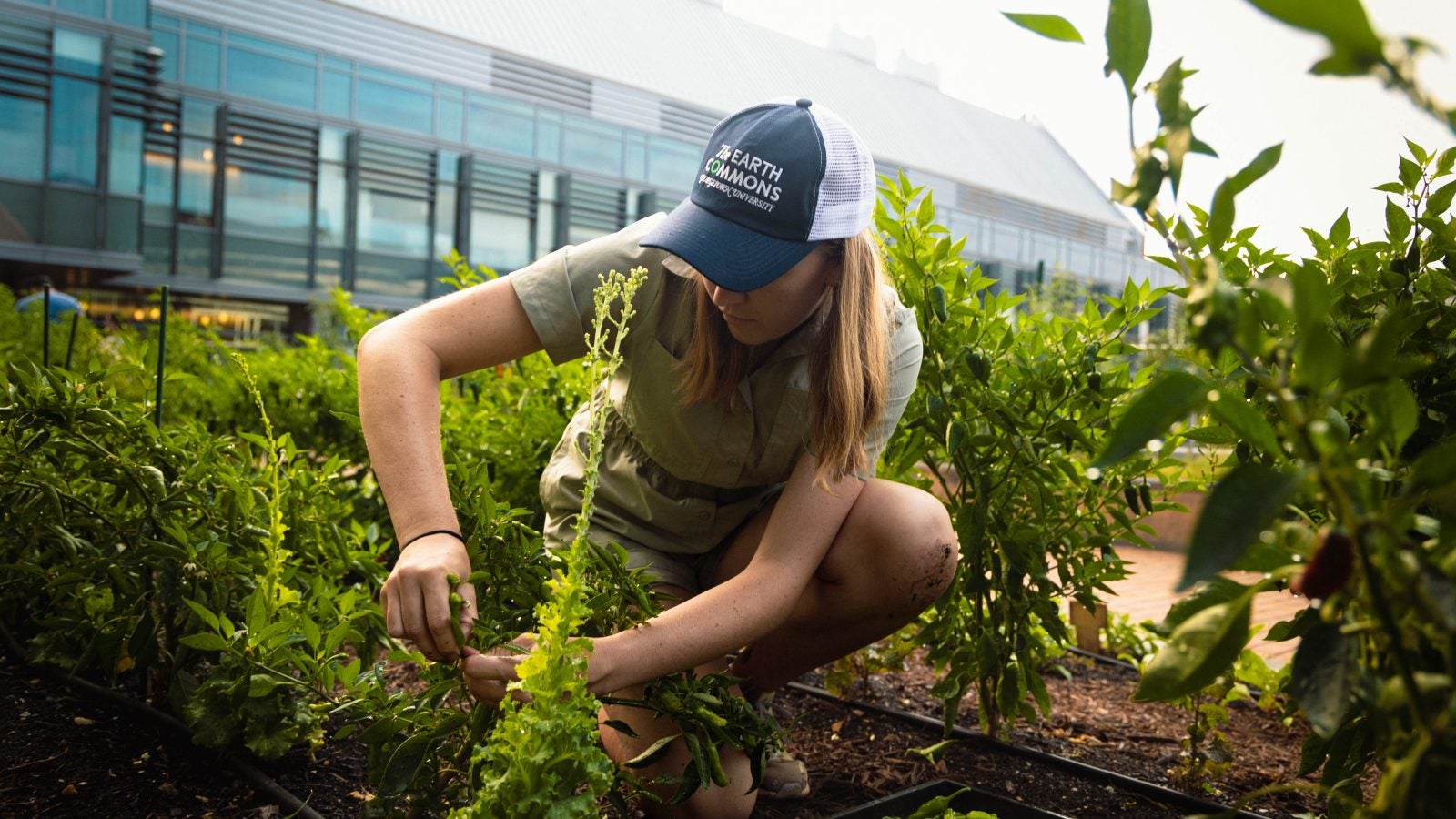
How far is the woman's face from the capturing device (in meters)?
1.63

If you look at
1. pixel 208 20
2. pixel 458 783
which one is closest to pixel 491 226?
pixel 208 20

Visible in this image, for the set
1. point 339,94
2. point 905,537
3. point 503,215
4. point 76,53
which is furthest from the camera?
point 503,215

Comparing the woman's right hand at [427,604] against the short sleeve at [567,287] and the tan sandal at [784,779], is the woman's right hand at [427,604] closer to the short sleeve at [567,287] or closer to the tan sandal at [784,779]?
the short sleeve at [567,287]

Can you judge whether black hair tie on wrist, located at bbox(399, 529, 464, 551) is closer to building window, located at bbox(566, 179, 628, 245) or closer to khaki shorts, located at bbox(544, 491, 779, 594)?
khaki shorts, located at bbox(544, 491, 779, 594)

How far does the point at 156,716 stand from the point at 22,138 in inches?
592

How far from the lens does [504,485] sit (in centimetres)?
261

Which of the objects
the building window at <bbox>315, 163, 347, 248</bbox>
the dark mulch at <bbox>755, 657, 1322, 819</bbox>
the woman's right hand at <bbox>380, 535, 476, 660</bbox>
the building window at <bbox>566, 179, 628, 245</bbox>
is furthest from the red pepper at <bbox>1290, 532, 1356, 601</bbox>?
the building window at <bbox>566, 179, 628, 245</bbox>

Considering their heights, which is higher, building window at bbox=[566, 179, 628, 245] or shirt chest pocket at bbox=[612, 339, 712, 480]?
building window at bbox=[566, 179, 628, 245]

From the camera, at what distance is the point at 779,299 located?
165 cm

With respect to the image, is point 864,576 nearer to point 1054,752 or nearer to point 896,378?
point 896,378

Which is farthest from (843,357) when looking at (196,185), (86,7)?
(196,185)

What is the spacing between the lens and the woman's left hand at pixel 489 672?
1214 mm

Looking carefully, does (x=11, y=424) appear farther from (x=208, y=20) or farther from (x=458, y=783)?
(x=208, y=20)

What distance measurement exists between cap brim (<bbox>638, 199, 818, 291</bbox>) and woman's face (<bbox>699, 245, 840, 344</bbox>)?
5cm
